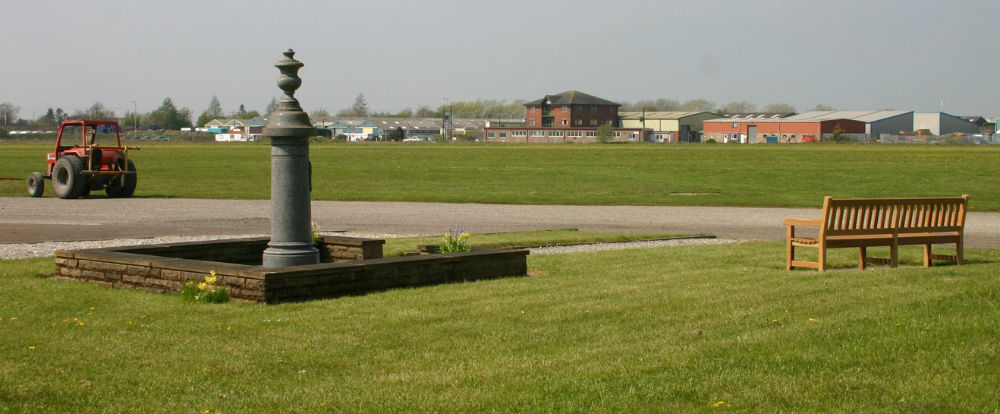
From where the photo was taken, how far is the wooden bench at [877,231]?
1206cm

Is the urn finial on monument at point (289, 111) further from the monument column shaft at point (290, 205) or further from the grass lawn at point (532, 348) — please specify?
the grass lawn at point (532, 348)

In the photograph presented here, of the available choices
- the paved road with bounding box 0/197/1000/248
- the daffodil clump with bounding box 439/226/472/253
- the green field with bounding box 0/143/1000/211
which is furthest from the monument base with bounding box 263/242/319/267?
the green field with bounding box 0/143/1000/211

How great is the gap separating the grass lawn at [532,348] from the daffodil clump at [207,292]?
0.55 ft

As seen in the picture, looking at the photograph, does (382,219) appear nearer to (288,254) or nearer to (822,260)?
(288,254)

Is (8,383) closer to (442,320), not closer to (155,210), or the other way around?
(442,320)

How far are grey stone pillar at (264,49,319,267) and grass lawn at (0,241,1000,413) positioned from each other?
115 cm

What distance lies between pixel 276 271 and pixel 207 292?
69 centimetres

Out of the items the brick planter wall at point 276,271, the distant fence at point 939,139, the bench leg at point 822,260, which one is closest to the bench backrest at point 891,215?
→ the bench leg at point 822,260

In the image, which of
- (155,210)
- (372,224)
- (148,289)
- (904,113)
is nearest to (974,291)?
(148,289)

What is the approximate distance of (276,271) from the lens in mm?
9805

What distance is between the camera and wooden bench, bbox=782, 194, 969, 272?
39.6 feet

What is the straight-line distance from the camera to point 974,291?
896 cm

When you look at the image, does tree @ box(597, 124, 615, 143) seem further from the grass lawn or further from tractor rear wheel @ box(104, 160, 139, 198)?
the grass lawn

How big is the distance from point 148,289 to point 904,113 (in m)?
155
